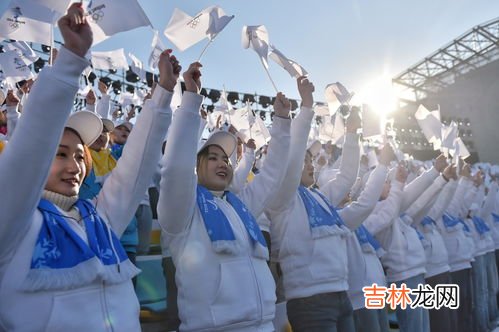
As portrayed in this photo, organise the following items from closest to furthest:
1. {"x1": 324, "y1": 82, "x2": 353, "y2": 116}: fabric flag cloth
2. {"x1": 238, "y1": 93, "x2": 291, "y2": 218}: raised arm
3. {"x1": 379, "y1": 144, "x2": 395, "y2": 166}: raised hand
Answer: {"x1": 238, "y1": 93, "x2": 291, "y2": 218}: raised arm, {"x1": 379, "y1": 144, "x2": 395, "y2": 166}: raised hand, {"x1": 324, "y1": 82, "x2": 353, "y2": 116}: fabric flag cloth

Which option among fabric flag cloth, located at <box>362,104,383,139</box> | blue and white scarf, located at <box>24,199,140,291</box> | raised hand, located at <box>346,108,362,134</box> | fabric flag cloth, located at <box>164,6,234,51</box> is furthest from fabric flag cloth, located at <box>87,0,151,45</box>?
fabric flag cloth, located at <box>362,104,383,139</box>

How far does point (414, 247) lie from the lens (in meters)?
4.21

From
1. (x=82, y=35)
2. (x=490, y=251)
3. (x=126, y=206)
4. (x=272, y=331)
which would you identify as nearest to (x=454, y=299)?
(x=490, y=251)

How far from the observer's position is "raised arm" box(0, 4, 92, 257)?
120cm

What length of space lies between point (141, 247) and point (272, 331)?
1.29 metres

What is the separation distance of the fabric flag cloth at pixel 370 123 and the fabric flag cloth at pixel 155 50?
224 centimetres

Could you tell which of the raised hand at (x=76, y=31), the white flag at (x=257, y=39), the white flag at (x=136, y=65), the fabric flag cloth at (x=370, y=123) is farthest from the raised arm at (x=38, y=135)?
the white flag at (x=136, y=65)

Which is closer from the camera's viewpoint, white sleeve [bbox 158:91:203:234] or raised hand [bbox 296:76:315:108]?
white sleeve [bbox 158:91:203:234]

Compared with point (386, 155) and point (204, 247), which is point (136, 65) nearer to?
point (386, 155)

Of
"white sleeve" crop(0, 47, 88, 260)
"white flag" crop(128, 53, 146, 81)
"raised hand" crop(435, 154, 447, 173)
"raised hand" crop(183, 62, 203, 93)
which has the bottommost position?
"white sleeve" crop(0, 47, 88, 260)

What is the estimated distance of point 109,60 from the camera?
5344 millimetres

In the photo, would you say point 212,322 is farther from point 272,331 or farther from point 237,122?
point 237,122

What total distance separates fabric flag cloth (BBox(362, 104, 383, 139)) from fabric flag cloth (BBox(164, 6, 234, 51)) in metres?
2.09

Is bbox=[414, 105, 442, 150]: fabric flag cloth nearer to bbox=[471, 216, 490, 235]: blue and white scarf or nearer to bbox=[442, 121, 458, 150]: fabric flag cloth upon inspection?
bbox=[442, 121, 458, 150]: fabric flag cloth
